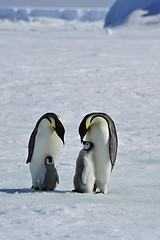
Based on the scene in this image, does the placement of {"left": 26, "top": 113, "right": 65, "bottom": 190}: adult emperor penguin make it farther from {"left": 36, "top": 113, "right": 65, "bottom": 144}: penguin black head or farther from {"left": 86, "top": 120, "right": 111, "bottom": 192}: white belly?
{"left": 86, "top": 120, "right": 111, "bottom": 192}: white belly

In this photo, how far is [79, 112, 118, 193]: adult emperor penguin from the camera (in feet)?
10.2

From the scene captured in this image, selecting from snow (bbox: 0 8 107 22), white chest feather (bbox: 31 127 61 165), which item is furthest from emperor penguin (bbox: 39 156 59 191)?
snow (bbox: 0 8 107 22)

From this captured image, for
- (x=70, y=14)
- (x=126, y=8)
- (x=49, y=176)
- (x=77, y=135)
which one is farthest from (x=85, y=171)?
(x=70, y=14)

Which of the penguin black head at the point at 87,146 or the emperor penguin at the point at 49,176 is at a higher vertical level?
the penguin black head at the point at 87,146

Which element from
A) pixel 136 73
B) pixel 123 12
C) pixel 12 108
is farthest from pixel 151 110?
pixel 123 12

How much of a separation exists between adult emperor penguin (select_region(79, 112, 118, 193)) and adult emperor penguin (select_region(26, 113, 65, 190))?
0.23m

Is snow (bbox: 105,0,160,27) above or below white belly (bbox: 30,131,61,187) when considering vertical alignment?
above

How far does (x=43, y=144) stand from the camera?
3.17 m

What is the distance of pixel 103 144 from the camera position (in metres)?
3.11

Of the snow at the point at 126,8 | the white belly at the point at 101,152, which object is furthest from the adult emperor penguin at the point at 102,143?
the snow at the point at 126,8

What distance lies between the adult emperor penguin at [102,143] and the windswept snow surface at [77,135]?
5.4 inches

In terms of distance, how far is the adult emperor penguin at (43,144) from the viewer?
3143 mm

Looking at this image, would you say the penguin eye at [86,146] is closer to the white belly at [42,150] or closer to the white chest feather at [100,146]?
the white chest feather at [100,146]

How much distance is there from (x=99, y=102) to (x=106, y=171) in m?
4.45
